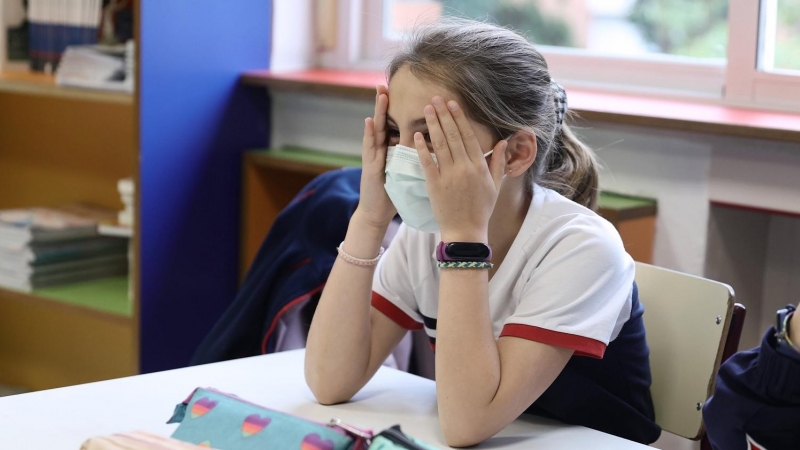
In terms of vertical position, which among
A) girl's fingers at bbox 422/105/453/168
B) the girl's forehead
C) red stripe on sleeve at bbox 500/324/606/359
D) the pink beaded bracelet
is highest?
the girl's forehead

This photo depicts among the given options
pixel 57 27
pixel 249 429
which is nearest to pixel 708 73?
pixel 249 429

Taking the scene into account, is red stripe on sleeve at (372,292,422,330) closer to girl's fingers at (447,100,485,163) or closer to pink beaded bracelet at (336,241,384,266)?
pink beaded bracelet at (336,241,384,266)

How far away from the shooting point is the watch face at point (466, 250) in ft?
4.02

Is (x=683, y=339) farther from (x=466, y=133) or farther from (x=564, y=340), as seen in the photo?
(x=466, y=133)

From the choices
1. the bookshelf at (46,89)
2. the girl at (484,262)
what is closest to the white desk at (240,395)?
the girl at (484,262)

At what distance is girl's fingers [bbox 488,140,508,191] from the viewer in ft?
4.17

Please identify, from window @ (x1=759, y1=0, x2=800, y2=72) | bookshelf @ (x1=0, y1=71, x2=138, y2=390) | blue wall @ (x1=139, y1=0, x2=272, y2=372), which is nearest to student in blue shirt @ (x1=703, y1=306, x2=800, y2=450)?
window @ (x1=759, y1=0, x2=800, y2=72)

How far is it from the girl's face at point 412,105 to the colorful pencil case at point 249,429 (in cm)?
43

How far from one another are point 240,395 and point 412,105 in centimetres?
44

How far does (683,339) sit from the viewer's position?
144 cm

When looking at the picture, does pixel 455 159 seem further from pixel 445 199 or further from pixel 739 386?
pixel 739 386

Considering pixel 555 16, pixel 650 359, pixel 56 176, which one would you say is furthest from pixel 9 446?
pixel 56 176

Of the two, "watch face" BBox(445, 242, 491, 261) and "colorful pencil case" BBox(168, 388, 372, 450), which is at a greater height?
"watch face" BBox(445, 242, 491, 261)

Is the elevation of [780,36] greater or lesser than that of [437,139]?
greater
